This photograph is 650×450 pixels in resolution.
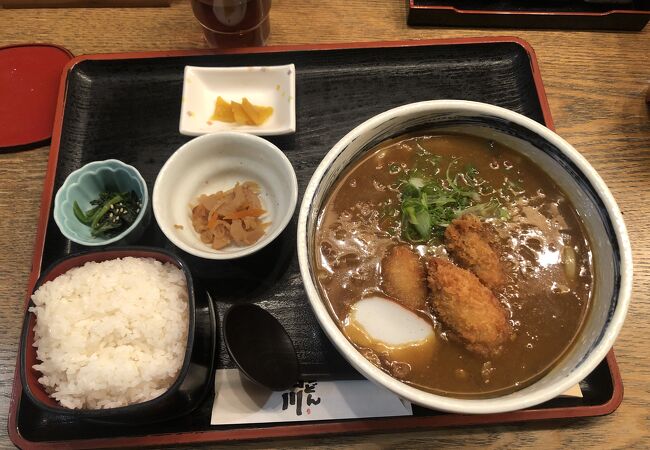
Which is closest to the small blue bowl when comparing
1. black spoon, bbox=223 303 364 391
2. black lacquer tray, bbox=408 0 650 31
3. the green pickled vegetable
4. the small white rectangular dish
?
the green pickled vegetable

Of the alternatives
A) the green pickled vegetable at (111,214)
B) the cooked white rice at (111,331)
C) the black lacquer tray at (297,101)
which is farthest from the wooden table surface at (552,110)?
the cooked white rice at (111,331)

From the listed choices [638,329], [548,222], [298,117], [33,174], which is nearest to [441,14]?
[298,117]

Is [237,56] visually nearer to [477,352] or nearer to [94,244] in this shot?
[94,244]

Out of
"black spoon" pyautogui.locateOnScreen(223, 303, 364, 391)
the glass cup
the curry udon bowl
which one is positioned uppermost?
the glass cup

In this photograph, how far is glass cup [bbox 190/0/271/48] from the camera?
2203mm

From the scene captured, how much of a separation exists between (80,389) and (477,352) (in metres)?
1.31

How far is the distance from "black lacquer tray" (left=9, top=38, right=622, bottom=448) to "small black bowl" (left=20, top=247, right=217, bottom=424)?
7.3 inches

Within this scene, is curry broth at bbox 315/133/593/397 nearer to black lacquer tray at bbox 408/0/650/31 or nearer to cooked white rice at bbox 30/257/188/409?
cooked white rice at bbox 30/257/188/409

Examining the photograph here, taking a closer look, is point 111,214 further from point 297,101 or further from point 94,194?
point 297,101

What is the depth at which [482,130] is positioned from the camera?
1.72 metres

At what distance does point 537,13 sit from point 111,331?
8.11ft

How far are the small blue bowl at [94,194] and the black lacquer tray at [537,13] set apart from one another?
163 centimetres

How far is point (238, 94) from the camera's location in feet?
7.68

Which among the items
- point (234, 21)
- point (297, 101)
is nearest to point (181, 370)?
point (297, 101)
